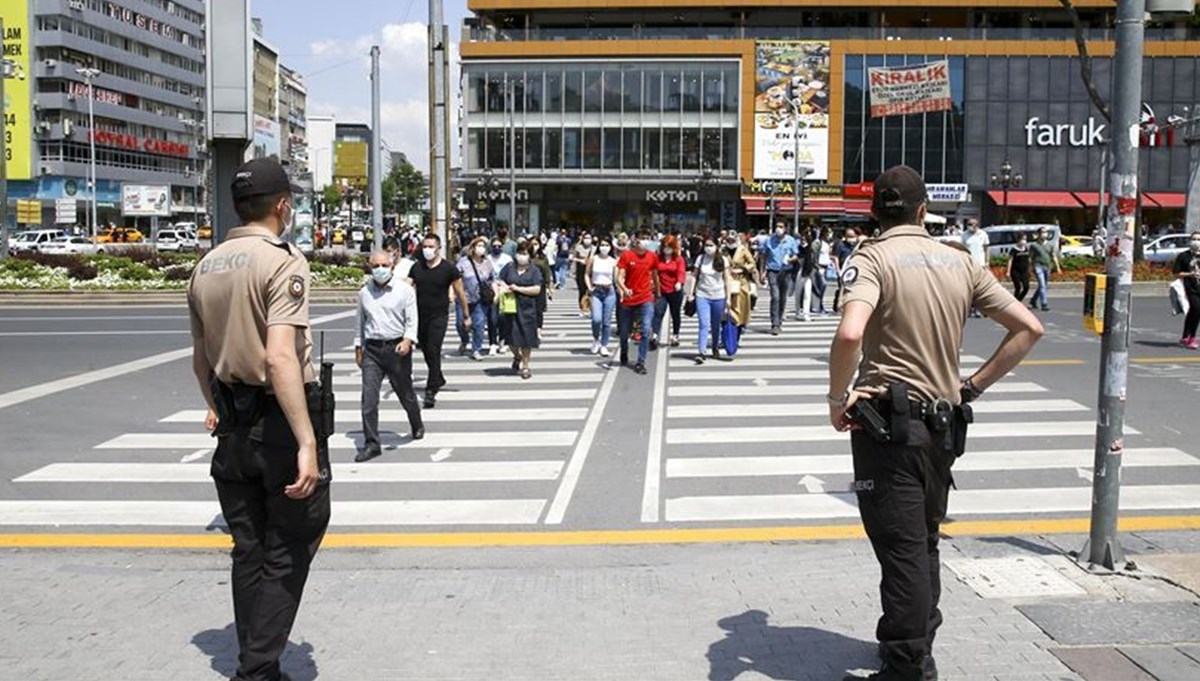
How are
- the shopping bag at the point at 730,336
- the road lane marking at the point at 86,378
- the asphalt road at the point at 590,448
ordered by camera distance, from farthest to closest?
the shopping bag at the point at 730,336 < the road lane marking at the point at 86,378 < the asphalt road at the point at 590,448

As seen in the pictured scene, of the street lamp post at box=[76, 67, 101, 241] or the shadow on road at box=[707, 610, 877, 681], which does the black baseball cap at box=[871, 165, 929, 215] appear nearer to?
the shadow on road at box=[707, 610, 877, 681]

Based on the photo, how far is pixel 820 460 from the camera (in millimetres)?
9617

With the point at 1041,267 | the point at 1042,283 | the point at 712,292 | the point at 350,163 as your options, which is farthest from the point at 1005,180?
the point at 350,163

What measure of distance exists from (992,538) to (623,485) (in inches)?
111

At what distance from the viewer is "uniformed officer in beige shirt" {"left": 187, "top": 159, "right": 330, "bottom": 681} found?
13.7 ft

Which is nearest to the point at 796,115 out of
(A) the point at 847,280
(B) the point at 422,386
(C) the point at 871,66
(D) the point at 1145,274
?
(C) the point at 871,66

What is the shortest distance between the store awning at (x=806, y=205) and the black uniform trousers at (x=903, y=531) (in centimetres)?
6073

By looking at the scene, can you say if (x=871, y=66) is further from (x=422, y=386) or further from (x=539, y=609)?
(x=539, y=609)

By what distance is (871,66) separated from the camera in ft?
213

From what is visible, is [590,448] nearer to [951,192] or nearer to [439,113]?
[439,113]

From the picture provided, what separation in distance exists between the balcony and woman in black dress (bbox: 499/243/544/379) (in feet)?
177

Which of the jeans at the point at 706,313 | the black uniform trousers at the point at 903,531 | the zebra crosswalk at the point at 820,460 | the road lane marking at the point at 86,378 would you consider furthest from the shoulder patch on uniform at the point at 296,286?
the jeans at the point at 706,313

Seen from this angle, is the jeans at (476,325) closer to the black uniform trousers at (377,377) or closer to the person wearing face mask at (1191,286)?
the black uniform trousers at (377,377)

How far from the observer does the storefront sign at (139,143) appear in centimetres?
9362
